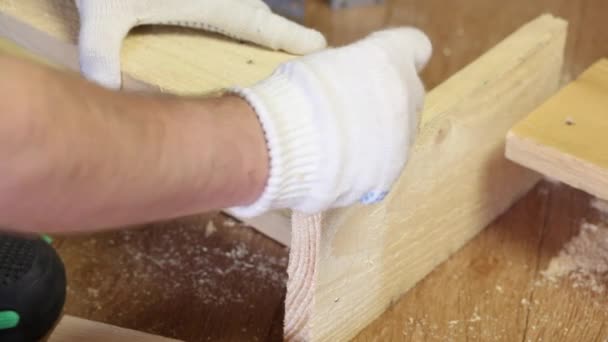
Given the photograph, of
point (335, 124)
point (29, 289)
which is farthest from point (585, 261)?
point (29, 289)

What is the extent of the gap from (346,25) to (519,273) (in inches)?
19.6

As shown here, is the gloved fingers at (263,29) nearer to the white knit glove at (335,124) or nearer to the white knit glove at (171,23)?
the white knit glove at (171,23)

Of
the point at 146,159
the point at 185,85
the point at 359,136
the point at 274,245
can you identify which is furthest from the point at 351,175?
the point at 274,245

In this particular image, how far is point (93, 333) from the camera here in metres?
0.71

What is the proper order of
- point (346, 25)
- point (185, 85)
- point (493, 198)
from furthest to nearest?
point (346, 25) < point (493, 198) < point (185, 85)

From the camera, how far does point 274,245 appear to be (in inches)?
33.8

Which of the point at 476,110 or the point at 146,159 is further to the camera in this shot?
the point at 476,110

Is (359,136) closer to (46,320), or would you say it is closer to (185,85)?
(185,85)

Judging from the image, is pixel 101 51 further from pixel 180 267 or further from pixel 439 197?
pixel 439 197

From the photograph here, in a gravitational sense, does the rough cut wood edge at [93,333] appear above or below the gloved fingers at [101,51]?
below

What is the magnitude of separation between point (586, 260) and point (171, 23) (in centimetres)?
48

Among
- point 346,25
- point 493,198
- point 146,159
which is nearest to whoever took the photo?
point 146,159

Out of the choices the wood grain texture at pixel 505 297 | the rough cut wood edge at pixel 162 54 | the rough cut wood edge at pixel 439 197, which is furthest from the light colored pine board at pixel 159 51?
the wood grain texture at pixel 505 297

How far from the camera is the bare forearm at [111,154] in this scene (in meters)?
0.39
